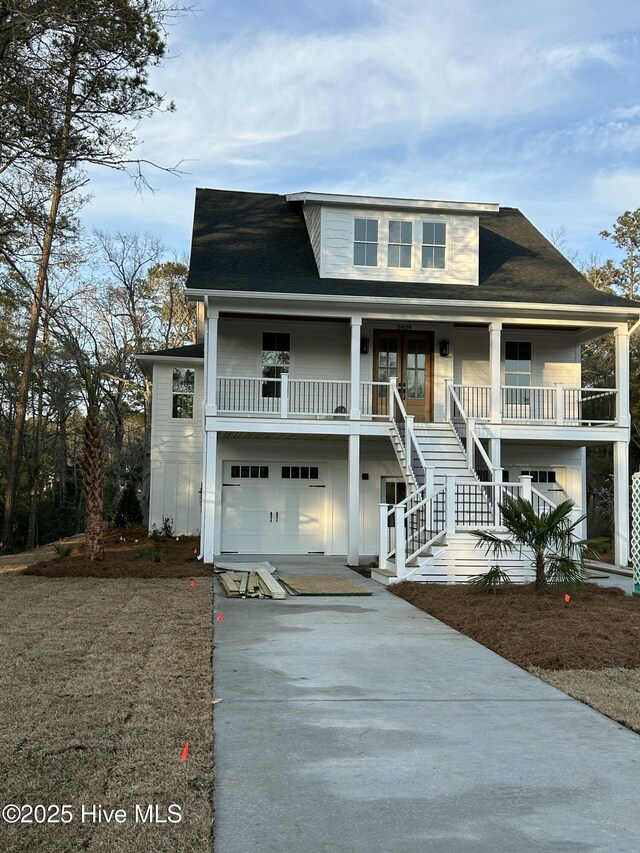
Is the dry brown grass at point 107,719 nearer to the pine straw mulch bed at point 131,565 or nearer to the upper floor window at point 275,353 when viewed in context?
the pine straw mulch bed at point 131,565

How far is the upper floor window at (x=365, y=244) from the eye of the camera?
60.2ft

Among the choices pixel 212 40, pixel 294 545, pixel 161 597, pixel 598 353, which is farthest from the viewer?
pixel 598 353

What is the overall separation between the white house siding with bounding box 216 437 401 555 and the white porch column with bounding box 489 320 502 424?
3066 millimetres

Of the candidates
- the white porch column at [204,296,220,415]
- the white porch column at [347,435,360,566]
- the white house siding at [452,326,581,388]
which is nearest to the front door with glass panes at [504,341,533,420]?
the white house siding at [452,326,581,388]

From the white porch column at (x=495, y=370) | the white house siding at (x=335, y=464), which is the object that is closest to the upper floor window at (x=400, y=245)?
the white porch column at (x=495, y=370)

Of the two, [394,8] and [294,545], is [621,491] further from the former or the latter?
[394,8]

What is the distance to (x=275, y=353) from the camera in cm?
1914

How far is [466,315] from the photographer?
17234mm

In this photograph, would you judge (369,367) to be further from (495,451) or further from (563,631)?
Result: (563,631)

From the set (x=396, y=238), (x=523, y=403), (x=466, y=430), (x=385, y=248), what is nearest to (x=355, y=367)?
(x=466, y=430)

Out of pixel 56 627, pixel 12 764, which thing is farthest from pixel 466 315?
pixel 12 764

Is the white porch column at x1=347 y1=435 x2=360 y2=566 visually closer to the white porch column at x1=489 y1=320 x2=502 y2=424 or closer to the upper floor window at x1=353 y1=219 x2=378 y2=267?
the white porch column at x1=489 y1=320 x2=502 y2=424

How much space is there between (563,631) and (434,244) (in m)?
11.8

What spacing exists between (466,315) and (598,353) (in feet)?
60.0
